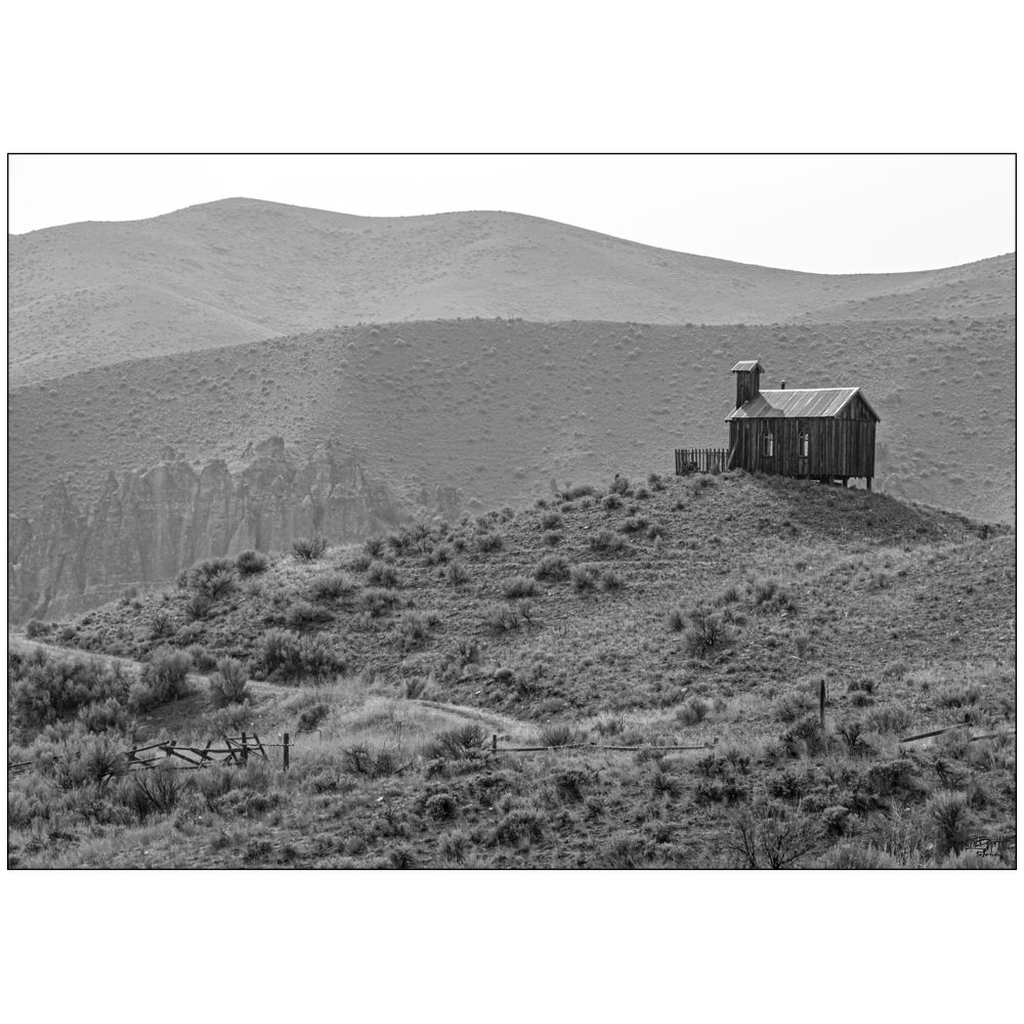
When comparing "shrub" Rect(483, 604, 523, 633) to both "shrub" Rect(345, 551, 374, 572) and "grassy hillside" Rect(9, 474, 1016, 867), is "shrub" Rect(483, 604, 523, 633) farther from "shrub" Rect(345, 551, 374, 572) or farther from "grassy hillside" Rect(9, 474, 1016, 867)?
"shrub" Rect(345, 551, 374, 572)

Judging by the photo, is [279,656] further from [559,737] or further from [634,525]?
[634,525]

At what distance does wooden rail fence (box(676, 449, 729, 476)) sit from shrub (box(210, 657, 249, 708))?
20.4 meters

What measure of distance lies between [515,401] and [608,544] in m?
43.9

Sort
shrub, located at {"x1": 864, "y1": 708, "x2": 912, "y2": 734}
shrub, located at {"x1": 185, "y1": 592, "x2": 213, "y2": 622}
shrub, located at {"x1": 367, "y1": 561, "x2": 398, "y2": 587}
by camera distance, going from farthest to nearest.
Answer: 1. shrub, located at {"x1": 367, "y1": 561, "x2": 398, "y2": 587}
2. shrub, located at {"x1": 185, "y1": 592, "x2": 213, "y2": 622}
3. shrub, located at {"x1": 864, "y1": 708, "x2": 912, "y2": 734}

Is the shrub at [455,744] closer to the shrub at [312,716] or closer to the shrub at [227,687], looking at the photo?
the shrub at [312,716]

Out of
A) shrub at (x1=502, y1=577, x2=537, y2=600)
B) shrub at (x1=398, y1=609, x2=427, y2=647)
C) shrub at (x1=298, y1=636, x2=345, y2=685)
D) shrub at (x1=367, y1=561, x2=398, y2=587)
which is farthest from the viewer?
shrub at (x1=367, y1=561, x2=398, y2=587)

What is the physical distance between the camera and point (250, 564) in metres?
39.3

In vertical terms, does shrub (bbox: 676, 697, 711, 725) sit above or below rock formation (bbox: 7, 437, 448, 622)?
below

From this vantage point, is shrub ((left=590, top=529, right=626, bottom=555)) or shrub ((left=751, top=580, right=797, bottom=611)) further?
shrub ((left=590, top=529, right=626, bottom=555))

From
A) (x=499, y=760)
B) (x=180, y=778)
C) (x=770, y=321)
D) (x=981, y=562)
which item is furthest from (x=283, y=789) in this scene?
(x=770, y=321)

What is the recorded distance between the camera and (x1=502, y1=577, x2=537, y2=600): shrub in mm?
34688

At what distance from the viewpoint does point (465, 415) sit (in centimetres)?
7869

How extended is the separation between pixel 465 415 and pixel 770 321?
141ft

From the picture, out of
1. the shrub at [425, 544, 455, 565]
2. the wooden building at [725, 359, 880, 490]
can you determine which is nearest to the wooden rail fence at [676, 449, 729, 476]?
the wooden building at [725, 359, 880, 490]
